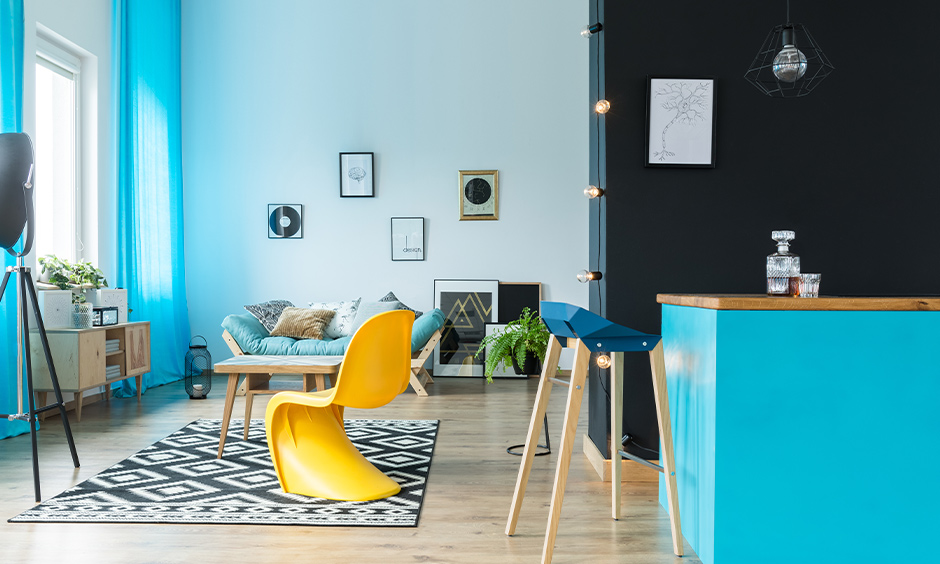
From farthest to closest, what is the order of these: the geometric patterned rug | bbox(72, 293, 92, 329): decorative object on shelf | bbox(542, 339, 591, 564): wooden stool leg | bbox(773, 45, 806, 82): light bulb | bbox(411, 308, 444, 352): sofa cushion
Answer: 1. bbox(411, 308, 444, 352): sofa cushion
2. bbox(72, 293, 92, 329): decorative object on shelf
3. the geometric patterned rug
4. bbox(773, 45, 806, 82): light bulb
5. bbox(542, 339, 591, 564): wooden stool leg

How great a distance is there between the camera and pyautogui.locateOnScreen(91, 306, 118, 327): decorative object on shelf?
4.98 metres

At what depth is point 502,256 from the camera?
22.7 ft

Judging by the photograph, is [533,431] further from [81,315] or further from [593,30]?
[81,315]

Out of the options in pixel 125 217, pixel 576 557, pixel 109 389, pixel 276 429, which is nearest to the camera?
pixel 576 557

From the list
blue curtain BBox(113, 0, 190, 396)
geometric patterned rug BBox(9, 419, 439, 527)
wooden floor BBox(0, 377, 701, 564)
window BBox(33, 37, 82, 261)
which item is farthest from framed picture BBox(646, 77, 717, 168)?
blue curtain BBox(113, 0, 190, 396)

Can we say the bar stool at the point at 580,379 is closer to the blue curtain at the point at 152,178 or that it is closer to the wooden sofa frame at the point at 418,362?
the wooden sofa frame at the point at 418,362

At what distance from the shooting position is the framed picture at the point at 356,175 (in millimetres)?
6914

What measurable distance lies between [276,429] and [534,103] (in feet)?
16.1

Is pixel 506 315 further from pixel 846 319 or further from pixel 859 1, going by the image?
pixel 846 319

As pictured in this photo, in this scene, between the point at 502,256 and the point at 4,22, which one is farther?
the point at 502,256

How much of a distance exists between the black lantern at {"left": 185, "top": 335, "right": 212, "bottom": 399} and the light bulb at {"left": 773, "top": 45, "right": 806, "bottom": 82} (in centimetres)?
470

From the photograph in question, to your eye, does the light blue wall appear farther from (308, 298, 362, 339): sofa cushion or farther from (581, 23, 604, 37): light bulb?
(581, 23, 604, 37): light bulb

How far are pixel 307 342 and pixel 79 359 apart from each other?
5.97ft

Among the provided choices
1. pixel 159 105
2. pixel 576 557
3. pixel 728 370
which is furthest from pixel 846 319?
pixel 159 105
